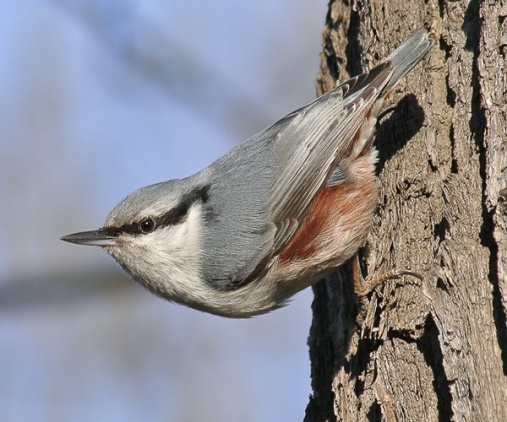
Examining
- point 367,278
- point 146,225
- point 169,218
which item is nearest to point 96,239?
point 146,225

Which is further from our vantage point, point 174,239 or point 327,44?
point 327,44

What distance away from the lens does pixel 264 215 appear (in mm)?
3443

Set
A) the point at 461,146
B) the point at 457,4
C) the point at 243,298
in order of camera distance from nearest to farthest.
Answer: the point at 461,146 < the point at 457,4 < the point at 243,298

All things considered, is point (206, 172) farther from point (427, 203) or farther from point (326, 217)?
point (427, 203)

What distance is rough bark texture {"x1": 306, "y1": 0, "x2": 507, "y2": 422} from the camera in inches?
102

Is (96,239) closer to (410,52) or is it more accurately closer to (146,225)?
(146,225)

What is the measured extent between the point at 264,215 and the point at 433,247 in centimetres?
81

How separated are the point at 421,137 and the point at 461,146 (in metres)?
0.26

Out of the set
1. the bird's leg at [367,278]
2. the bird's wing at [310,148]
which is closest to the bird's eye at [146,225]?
the bird's wing at [310,148]

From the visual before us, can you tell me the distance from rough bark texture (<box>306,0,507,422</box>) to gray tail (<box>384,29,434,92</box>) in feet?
0.23

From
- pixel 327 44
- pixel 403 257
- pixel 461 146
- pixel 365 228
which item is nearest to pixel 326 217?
pixel 365 228

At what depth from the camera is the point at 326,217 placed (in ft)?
11.6

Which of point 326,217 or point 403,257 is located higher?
point 326,217

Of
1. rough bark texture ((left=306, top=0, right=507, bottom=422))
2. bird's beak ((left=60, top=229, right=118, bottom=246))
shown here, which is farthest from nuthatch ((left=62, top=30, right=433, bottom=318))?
rough bark texture ((left=306, top=0, right=507, bottom=422))
